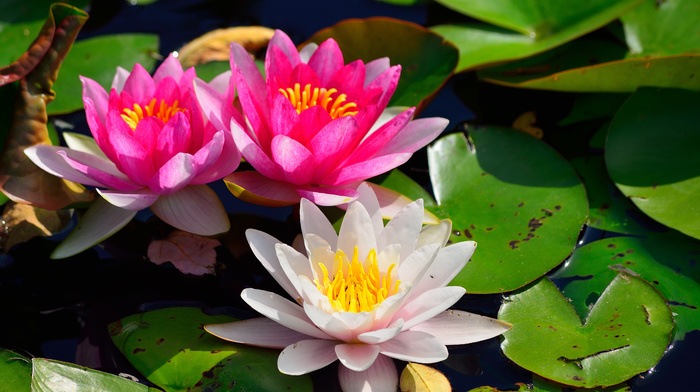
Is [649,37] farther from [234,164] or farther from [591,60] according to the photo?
[234,164]

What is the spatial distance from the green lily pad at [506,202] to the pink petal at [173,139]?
966 millimetres

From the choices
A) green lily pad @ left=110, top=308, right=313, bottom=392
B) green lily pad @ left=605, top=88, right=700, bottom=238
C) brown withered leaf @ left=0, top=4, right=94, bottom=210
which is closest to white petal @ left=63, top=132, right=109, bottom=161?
brown withered leaf @ left=0, top=4, right=94, bottom=210

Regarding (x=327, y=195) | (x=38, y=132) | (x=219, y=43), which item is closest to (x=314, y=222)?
(x=327, y=195)

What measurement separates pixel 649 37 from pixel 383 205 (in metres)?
1.78

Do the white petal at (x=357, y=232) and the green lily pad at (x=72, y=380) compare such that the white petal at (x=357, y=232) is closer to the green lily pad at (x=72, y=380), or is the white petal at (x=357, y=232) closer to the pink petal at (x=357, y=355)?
the pink petal at (x=357, y=355)

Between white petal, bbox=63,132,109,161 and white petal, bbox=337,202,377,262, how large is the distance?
0.95m

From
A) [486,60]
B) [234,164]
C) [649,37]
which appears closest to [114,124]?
[234,164]

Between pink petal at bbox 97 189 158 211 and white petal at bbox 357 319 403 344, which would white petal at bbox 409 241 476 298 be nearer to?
white petal at bbox 357 319 403 344

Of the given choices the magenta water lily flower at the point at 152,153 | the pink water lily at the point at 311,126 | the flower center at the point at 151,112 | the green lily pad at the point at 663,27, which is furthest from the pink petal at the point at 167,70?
the green lily pad at the point at 663,27

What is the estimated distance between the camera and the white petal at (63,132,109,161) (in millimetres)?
2022

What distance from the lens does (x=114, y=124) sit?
171cm

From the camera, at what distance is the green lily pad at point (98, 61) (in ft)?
8.26

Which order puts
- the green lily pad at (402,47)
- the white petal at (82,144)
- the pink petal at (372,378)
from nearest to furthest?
the pink petal at (372,378) < the white petal at (82,144) < the green lily pad at (402,47)

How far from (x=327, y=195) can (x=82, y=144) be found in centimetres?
98
